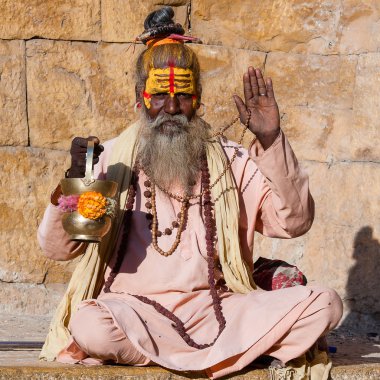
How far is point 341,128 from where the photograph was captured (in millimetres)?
7566

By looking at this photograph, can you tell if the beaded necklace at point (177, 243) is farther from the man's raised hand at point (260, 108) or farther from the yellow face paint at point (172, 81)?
the man's raised hand at point (260, 108)

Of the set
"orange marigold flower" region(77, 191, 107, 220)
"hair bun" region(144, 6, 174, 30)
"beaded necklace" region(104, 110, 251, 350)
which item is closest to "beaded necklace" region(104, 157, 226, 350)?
"beaded necklace" region(104, 110, 251, 350)

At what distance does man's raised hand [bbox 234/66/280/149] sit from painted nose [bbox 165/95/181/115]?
42cm

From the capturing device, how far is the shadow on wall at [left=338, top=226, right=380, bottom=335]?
7.30 m

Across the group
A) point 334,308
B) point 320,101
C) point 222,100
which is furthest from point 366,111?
point 334,308

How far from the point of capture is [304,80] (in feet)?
25.0

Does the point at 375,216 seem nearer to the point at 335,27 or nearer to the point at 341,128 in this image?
the point at 341,128

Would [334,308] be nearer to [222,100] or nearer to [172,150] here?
[172,150]

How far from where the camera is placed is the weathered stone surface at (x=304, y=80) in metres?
7.61

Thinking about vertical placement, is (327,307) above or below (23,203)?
below

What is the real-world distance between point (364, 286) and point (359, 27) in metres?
1.61

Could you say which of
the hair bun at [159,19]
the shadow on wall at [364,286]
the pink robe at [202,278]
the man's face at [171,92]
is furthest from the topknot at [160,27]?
the shadow on wall at [364,286]

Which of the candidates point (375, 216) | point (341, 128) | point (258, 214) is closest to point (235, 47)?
point (341, 128)

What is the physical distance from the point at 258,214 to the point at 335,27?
2.07m
